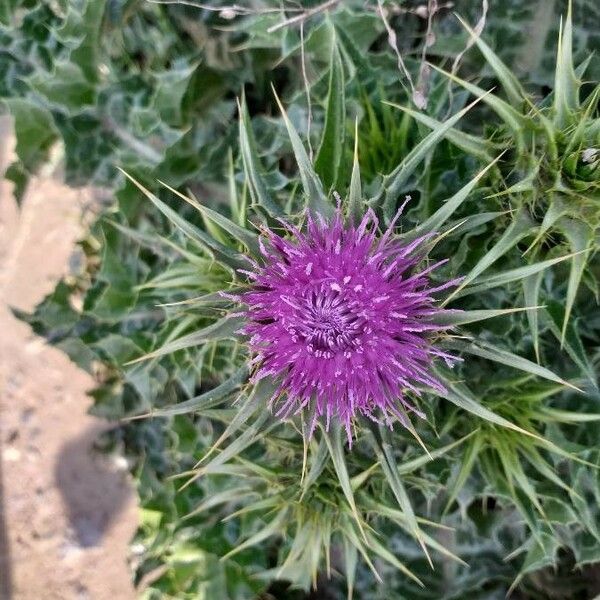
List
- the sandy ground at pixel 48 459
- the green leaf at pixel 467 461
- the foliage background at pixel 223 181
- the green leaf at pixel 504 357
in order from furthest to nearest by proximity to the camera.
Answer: the sandy ground at pixel 48 459 < the foliage background at pixel 223 181 < the green leaf at pixel 467 461 < the green leaf at pixel 504 357

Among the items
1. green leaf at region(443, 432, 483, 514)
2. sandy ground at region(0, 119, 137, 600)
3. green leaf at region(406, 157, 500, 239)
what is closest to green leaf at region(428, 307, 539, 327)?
Result: green leaf at region(406, 157, 500, 239)

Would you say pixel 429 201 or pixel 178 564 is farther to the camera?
pixel 178 564

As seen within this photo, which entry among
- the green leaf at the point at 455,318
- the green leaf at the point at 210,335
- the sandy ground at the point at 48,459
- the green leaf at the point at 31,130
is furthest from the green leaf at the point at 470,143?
the sandy ground at the point at 48,459

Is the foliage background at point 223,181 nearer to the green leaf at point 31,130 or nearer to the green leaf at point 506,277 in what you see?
the green leaf at point 31,130

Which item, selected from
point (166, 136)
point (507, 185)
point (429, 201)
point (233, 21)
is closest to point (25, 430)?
point (166, 136)

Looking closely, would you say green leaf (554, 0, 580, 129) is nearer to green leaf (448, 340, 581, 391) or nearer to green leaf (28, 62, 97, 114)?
green leaf (448, 340, 581, 391)

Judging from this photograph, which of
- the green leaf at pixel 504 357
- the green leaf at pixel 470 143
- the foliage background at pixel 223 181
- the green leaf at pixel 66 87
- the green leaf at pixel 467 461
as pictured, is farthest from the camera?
the green leaf at pixel 66 87

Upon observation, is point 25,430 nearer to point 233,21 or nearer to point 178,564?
point 178,564

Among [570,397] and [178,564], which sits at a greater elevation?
[570,397]
